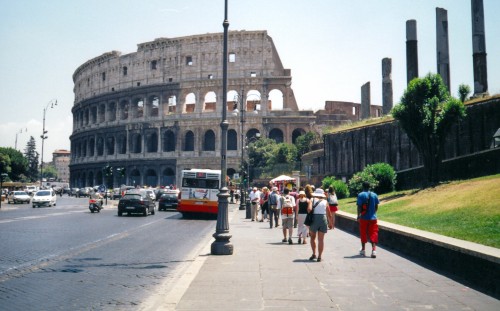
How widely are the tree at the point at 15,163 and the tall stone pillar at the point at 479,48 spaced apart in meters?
72.7

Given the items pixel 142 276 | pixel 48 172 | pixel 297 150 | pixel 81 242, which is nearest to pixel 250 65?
pixel 297 150

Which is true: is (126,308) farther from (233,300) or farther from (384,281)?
(384,281)

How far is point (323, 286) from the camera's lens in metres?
6.65

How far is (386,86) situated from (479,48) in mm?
8647

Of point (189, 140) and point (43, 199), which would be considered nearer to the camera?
point (43, 199)

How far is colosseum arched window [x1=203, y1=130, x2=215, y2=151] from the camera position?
63344 millimetres

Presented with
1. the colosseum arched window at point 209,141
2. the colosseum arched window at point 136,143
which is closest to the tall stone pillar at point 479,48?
the colosseum arched window at point 209,141

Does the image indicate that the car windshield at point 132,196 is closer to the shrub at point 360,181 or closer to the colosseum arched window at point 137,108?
the shrub at point 360,181

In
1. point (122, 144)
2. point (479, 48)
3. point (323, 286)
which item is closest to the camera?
point (323, 286)

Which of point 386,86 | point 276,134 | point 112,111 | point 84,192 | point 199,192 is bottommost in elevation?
Result: point 84,192

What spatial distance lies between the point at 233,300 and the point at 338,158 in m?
31.2

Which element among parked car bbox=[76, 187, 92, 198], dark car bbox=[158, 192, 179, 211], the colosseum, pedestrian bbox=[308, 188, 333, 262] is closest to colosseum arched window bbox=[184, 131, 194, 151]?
the colosseum

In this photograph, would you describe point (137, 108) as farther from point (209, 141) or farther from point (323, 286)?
point (323, 286)

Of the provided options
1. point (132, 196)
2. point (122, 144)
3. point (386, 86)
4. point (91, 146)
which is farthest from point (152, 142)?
point (132, 196)
